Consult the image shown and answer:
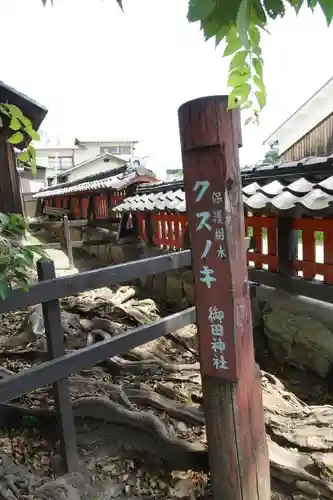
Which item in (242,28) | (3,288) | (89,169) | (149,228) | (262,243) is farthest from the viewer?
(89,169)

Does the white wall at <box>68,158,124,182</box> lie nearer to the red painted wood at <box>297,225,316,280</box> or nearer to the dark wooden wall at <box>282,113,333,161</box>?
Answer: the dark wooden wall at <box>282,113,333,161</box>

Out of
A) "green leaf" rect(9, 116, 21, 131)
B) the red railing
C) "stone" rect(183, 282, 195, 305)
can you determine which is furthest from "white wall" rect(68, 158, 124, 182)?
"green leaf" rect(9, 116, 21, 131)

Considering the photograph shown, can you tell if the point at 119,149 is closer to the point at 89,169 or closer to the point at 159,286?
the point at 89,169

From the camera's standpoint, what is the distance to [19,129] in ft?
5.73

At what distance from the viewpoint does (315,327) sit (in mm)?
3795

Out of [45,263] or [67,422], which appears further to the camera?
[67,422]

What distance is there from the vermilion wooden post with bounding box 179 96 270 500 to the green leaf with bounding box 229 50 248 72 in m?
0.83

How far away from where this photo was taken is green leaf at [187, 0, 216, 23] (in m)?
0.75

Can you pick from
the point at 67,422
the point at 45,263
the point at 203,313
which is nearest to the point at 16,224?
the point at 45,263

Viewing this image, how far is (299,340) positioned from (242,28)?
150 inches

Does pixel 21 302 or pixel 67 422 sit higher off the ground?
pixel 21 302

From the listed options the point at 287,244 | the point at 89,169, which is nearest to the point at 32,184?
the point at 89,169

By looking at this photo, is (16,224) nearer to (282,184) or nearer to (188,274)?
(282,184)

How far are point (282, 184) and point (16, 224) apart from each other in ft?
9.08
